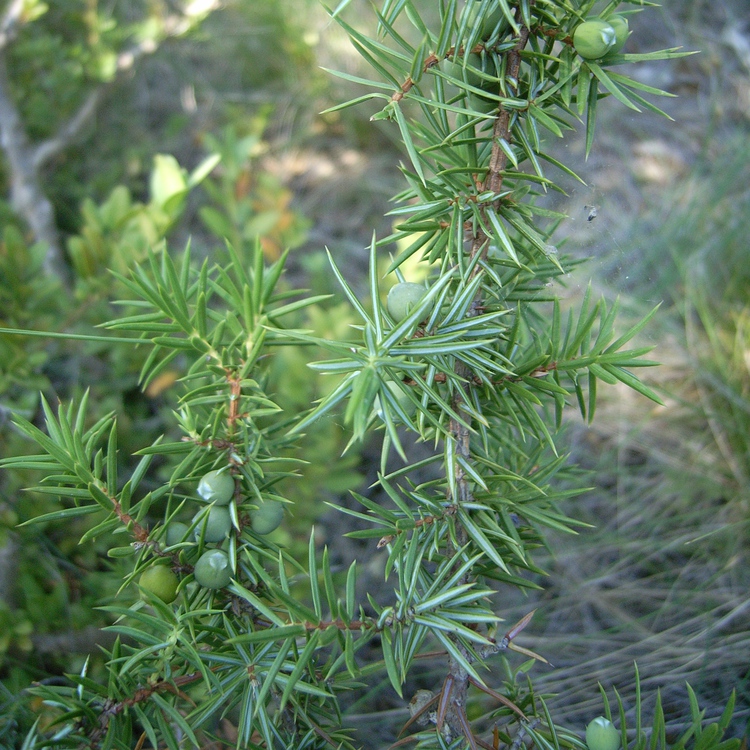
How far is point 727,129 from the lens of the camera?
1917 millimetres

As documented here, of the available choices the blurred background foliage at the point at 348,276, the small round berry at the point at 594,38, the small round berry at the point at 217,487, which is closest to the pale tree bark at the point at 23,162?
the blurred background foliage at the point at 348,276

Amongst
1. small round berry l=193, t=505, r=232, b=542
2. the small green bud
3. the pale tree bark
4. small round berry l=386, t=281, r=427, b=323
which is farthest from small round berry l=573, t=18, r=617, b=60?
the pale tree bark

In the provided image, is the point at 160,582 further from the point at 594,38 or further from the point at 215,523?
the point at 594,38

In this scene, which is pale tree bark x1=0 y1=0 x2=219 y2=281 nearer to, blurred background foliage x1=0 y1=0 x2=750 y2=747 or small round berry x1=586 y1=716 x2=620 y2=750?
blurred background foliage x1=0 y1=0 x2=750 y2=747

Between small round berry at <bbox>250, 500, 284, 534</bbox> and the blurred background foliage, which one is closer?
small round berry at <bbox>250, 500, 284, 534</bbox>

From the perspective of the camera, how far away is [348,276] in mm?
1851

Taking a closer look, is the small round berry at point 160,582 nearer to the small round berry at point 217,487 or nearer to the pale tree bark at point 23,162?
the small round berry at point 217,487

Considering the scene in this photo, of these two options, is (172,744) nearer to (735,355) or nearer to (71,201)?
(735,355)

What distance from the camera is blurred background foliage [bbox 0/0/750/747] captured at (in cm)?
94

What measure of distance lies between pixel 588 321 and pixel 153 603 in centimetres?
39

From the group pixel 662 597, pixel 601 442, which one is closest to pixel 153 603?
pixel 662 597

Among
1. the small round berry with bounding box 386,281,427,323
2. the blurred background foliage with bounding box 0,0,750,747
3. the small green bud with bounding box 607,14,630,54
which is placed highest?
the small green bud with bounding box 607,14,630,54

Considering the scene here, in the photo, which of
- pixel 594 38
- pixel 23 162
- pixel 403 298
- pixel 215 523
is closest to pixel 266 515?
pixel 215 523

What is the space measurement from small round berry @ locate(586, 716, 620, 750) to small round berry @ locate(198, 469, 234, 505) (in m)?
0.33
